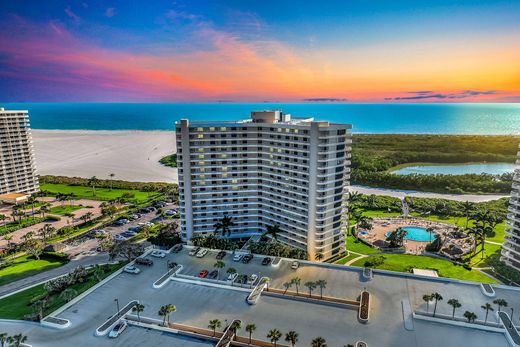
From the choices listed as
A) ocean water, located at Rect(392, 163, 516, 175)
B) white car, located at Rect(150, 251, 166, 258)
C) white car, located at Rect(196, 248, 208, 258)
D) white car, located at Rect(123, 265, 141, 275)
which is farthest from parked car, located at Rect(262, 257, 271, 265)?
ocean water, located at Rect(392, 163, 516, 175)

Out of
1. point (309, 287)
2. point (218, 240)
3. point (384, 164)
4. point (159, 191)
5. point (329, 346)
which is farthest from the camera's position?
point (384, 164)

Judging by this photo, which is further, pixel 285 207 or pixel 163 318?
pixel 285 207

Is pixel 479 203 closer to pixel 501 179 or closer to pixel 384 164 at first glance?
pixel 501 179

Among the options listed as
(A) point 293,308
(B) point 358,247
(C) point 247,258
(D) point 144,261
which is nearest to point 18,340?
(D) point 144,261

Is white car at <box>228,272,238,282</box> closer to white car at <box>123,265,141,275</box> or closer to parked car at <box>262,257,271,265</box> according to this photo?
parked car at <box>262,257,271,265</box>

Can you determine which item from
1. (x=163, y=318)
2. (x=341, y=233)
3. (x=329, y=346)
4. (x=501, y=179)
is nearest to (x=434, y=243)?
(x=341, y=233)

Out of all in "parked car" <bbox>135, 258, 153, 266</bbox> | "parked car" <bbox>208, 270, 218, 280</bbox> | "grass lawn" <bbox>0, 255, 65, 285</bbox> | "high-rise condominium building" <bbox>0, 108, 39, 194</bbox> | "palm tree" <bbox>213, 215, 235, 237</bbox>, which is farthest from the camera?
"high-rise condominium building" <bbox>0, 108, 39, 194</bbox>

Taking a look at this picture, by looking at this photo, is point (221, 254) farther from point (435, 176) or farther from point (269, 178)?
point (435, 176)
